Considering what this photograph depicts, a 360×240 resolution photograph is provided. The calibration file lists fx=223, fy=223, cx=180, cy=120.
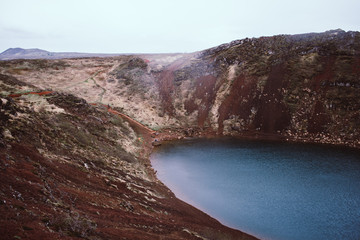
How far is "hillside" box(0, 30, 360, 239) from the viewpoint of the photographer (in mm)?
13961

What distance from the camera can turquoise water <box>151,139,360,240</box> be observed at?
2322 centimetres

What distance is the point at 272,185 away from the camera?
30250 millimetres

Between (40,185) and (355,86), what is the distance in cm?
5939

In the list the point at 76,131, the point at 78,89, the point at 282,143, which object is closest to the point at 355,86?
the point at 282,143

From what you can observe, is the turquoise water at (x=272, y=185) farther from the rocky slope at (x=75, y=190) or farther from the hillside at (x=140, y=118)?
the hillside at (x=140, y=118)

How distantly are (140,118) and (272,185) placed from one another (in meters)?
38.0

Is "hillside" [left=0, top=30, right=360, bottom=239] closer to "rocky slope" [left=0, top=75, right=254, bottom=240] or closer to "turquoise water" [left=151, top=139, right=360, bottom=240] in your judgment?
"rocky slope" [left=0, top=75, right=254, bottom=240]

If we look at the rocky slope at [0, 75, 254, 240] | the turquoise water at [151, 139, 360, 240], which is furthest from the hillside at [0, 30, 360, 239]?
the turquoise water at [151, 139, 360, 240]

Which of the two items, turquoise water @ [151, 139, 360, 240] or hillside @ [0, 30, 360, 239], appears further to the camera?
turquoise water @ [151, 139, 360, 240]

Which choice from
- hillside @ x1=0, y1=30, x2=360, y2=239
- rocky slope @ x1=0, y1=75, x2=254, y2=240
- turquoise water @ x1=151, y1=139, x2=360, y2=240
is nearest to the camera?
rocky slope @ x1=0, y1=75, x2=254, y2=240

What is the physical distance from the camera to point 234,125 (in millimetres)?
54188

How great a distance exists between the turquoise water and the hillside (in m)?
3.42

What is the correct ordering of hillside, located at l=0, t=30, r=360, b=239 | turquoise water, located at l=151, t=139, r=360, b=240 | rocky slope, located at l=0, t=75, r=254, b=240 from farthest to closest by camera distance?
1. turquoise water, located at l=151, t=139, r=360, b=240
2. hillside, located at l=0, t=30, r=360, b=239
3. rocky slope, located at l=0, t=75, r=254, b=240

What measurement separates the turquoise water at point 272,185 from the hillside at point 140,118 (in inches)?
135
